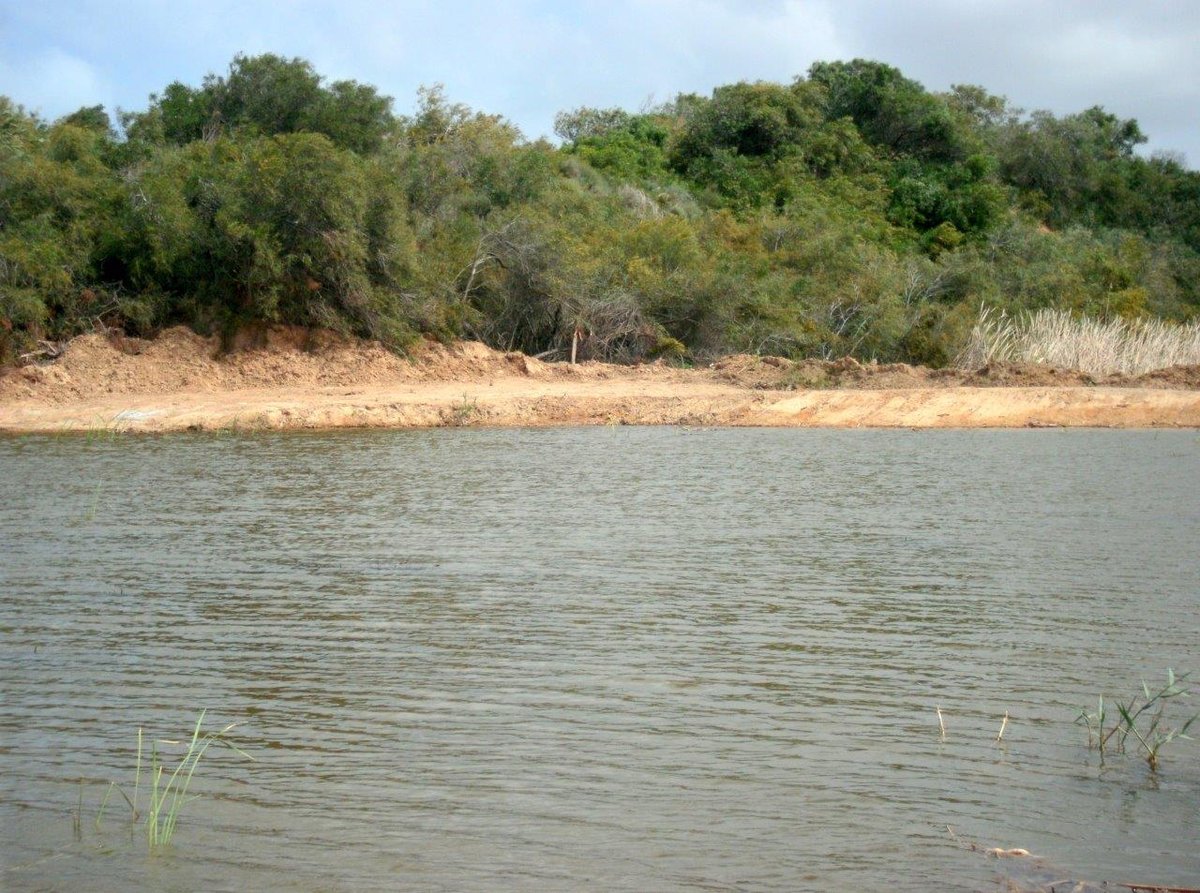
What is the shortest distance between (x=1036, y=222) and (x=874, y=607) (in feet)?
120

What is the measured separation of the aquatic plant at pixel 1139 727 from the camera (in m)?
5.10

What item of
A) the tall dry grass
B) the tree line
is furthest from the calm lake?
the tall dry grass

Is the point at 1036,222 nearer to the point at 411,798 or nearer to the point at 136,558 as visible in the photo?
the point at 136,558

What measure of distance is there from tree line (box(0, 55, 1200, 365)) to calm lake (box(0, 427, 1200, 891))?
32.1ft

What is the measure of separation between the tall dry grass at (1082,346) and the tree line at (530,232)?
1088 millimetres

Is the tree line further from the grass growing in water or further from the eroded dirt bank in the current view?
the grass growing in water

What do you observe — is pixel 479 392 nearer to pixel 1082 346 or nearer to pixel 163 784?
pixel 1082 346

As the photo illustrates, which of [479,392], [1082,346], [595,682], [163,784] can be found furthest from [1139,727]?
[1082,346]

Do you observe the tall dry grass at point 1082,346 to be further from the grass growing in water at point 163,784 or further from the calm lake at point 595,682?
the grass growing in water at point 163,784

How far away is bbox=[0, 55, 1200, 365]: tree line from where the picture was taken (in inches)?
826

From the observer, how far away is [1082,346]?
22922 millimetres

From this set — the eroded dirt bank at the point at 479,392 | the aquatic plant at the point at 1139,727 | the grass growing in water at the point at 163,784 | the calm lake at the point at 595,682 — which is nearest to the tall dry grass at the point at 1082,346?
the eroded dirt bank at the point at 479,392

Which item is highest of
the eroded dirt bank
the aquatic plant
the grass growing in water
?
the eroded dirt bank

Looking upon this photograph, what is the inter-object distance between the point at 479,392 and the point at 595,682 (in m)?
14.6
